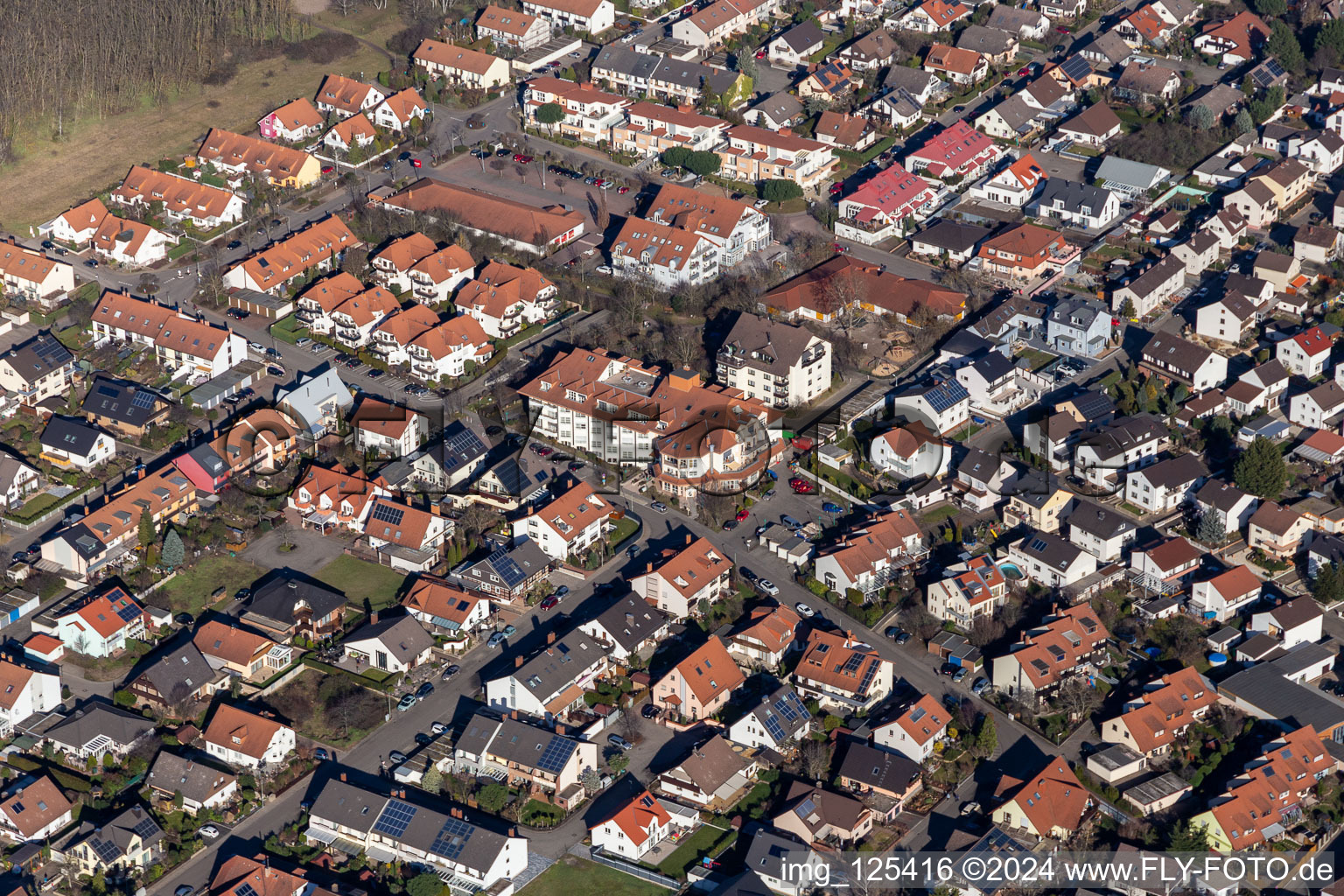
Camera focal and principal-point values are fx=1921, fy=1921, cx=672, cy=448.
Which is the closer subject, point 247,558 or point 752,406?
point 247,558

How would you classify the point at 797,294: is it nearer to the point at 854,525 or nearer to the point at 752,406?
the point at 752,406

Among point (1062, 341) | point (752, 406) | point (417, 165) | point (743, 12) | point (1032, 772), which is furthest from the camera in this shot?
point (743, 12)

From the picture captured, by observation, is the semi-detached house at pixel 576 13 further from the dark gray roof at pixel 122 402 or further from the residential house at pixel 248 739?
the residential house at pixel 248 739

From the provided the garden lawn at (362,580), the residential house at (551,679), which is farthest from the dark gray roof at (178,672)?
the residential house at (551,679)

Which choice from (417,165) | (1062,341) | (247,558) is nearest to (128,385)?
(247,558)

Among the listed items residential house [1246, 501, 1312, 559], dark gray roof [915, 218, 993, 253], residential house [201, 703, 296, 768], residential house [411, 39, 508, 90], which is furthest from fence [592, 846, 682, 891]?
residential house [411, 39, 508, 90]

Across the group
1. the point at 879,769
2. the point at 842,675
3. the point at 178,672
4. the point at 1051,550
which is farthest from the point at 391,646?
the point at 1051,550

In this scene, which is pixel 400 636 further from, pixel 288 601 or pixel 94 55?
pixel 94 55
